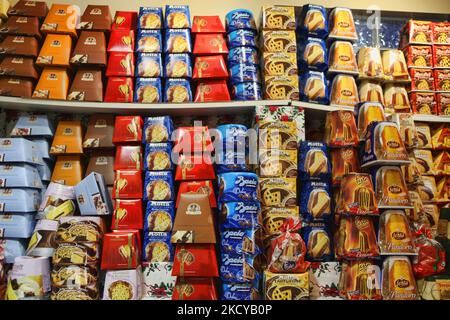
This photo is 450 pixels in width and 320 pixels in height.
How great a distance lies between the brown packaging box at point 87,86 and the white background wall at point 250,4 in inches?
32.8

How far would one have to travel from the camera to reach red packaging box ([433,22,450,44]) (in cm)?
342

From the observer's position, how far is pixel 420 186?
3.05 metres

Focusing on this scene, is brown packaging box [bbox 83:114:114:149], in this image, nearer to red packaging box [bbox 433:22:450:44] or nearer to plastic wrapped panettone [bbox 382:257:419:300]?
plastic wrapped panettone [bbox 382:257:419:300]

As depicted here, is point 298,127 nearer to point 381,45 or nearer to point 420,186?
point 420,186

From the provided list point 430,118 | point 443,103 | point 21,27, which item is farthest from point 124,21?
point 443,103

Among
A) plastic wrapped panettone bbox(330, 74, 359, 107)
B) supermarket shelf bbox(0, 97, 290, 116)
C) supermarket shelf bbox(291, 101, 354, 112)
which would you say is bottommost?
supermarket shelf bbox(291, 101, 354, 112)

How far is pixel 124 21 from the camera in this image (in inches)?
128

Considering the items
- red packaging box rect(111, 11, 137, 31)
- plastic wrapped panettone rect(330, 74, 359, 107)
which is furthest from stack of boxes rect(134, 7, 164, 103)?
plastic wrapped panettone rect(330, 74, 359, 107)

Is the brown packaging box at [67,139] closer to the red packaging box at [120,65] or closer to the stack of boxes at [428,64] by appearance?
the red packaging box at [120,65]

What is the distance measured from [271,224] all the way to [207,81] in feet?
3.99

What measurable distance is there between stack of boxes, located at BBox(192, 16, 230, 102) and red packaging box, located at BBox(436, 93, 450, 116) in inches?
70.5

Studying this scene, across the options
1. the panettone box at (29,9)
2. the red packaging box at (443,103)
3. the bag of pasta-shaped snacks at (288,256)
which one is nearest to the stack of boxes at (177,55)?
the panettone box at (29,9)

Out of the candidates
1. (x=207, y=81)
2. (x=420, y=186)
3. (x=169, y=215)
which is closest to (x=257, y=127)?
(x=207, y=81)

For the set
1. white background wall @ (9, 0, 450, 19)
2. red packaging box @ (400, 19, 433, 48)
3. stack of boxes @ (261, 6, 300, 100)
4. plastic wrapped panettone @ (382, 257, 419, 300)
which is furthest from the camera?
white background wall @ (9, 0, 450, 19)
